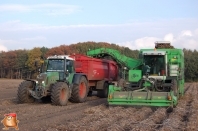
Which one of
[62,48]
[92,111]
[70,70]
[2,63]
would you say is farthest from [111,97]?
[2,63]

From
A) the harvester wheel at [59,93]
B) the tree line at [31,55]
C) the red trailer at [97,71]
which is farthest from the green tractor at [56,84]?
the tree line at [31,55]

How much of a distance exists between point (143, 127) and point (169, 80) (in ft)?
26.1

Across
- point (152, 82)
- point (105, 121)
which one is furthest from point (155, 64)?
point (105, 121)

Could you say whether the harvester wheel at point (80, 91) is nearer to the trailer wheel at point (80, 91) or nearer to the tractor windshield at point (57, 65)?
the trailer wheel at point (80, 91)

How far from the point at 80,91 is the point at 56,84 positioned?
7.95ft

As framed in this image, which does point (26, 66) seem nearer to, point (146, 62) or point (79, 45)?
point (79, 45)

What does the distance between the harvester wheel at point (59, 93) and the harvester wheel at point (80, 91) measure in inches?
40.0

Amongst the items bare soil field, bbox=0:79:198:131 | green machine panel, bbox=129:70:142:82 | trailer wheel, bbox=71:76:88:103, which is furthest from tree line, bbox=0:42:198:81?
bare soil field, bbox=0:79:198:131

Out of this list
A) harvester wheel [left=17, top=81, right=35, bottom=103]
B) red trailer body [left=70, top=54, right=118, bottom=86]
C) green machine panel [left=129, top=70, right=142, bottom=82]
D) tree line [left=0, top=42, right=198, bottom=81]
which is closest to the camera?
harvester wheel [left=17, top=81, right=35, bottom=103]

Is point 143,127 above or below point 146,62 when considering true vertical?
below

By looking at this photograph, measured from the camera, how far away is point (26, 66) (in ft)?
249

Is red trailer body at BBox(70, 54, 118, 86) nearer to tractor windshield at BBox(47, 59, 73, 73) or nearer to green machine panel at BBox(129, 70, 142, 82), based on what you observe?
tractor windshield at BBox(47, 59, 73, 73)

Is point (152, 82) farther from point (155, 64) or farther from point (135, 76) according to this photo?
point (155, 64)

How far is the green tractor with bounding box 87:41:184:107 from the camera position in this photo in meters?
13.9
